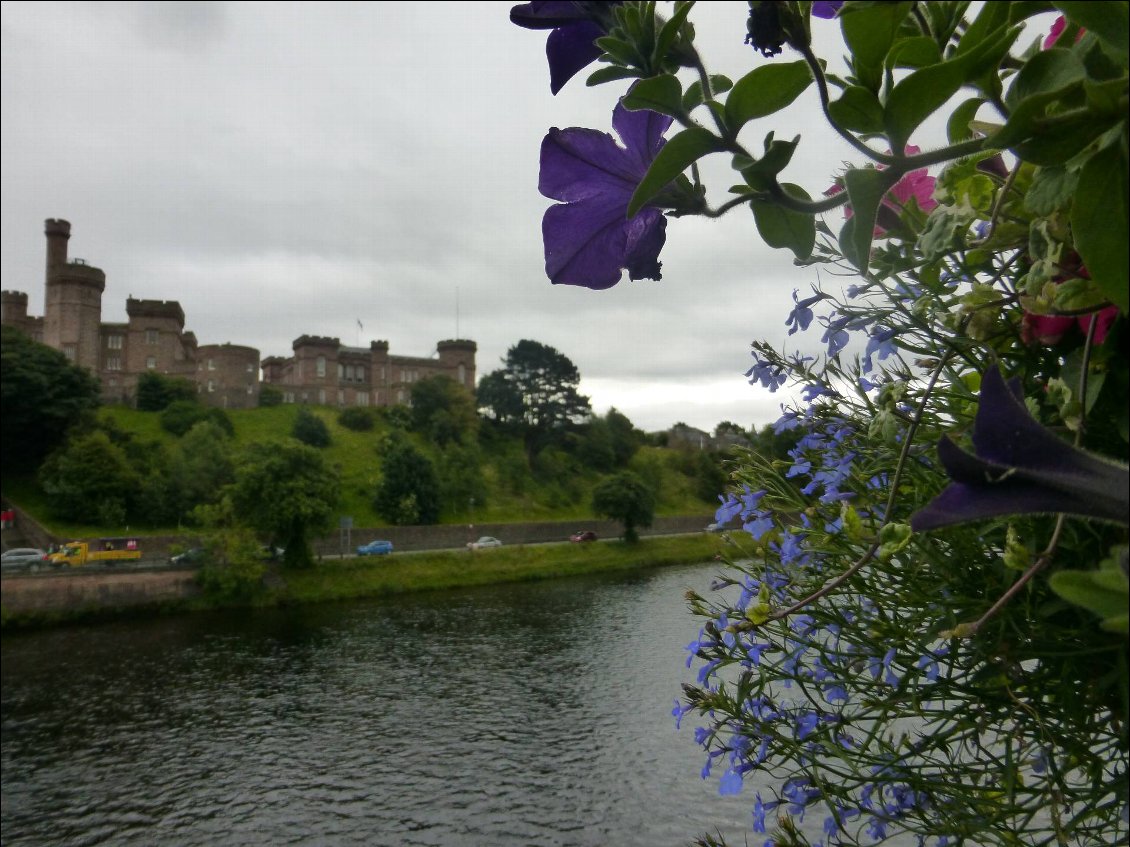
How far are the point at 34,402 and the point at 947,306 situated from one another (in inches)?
2422

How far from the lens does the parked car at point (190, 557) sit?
37188 millimetres

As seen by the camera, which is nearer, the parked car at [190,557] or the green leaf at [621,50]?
the green leaf at [621,50]

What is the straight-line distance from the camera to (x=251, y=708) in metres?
22.2

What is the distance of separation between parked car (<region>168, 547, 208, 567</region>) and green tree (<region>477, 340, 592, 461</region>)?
38893 mm

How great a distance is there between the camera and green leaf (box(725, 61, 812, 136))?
0.91 meters

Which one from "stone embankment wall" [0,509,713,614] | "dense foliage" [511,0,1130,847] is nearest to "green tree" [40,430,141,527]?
"stone embankment wall" [0,509,713,614]

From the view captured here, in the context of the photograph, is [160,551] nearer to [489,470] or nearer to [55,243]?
[489,470]

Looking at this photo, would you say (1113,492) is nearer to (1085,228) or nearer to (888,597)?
(1085,228)

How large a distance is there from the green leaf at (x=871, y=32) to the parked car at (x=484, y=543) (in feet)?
150

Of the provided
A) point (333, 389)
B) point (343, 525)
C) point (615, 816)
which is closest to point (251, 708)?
point (615, 816)

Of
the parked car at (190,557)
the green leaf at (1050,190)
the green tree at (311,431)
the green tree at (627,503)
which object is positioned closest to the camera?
the green leaf at (1050,190)

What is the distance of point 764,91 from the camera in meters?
0.94

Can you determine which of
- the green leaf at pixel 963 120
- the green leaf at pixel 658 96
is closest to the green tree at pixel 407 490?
the green leaf at pixel 963 120

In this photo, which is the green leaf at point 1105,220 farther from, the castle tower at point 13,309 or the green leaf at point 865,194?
the castle tower at point 13,309
